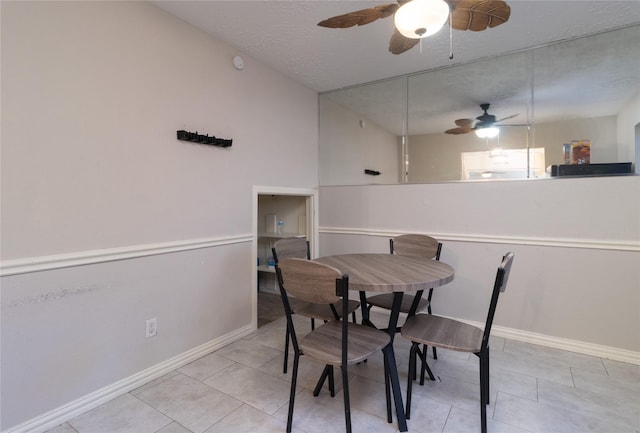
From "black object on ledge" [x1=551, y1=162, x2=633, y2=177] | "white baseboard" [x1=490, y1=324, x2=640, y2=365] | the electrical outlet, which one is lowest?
"white baseboard" [x1=490, y1=324, x2=640, y2=365]

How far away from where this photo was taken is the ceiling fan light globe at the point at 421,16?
141 cm

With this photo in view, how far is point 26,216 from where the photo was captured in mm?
1574

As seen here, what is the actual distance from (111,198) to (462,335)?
2.24m

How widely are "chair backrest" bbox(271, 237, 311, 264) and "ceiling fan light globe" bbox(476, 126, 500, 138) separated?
6.41 ft

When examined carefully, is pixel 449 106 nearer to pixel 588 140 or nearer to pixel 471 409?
pixel 588 140

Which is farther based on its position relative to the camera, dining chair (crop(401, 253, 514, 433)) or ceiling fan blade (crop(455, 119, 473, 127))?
ceiling fan blade (crop(455, 119, 473, 127))

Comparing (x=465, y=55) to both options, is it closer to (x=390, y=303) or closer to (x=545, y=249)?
(x=545, y=249)

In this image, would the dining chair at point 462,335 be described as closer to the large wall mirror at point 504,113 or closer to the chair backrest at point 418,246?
the chair backrest at point 418,246

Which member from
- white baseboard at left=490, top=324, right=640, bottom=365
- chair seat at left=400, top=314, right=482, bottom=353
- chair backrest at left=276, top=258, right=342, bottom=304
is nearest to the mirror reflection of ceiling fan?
white baseboard at left=490, top=324, right=640, bottom=365

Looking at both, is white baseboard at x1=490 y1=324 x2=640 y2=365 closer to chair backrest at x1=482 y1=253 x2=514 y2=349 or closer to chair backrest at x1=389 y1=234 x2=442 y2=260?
chair backrest at x1=389 y1=234 x2=442 y2=260

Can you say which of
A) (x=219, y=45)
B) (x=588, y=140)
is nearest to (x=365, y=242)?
(x=588, y=140)

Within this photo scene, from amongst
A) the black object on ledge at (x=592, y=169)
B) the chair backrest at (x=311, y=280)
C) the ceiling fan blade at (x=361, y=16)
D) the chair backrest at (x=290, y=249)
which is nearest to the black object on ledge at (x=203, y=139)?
the chair backrest at (x=290, y=249)

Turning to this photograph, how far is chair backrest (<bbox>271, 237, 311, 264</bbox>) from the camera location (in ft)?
7.79

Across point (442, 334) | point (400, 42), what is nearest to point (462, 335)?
point (442, 334)
